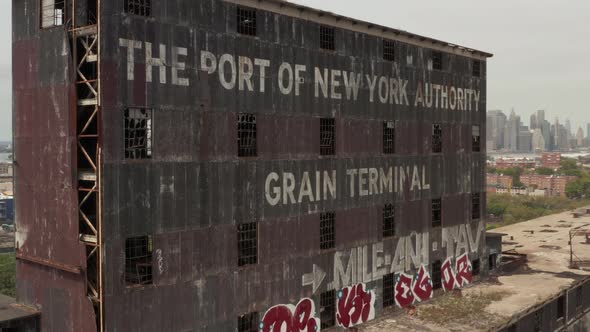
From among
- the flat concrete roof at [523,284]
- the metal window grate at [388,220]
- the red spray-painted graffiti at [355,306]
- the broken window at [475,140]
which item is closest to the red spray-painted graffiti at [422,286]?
the flat concrete roof at [523,284]

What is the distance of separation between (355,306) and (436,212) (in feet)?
32.6

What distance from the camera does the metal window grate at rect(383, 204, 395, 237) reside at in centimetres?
3303

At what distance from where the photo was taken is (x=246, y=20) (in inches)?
983

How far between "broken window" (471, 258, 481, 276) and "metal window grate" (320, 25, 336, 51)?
66.6 feet

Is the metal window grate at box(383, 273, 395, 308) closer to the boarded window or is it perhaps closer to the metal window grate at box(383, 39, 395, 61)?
the metal window grate at box(383, 39, 395, 61)

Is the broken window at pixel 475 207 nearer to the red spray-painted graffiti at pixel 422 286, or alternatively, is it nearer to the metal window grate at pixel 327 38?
the red spray-painted graffiti at pixel 422 286

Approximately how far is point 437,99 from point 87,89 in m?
23.0

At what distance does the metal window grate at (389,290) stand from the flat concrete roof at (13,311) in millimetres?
18309

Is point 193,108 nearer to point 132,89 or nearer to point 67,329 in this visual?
point 132,89

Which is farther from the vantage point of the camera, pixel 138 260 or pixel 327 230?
pixel 327 230

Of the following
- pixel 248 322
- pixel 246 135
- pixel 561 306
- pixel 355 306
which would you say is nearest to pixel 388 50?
pixel 246 135

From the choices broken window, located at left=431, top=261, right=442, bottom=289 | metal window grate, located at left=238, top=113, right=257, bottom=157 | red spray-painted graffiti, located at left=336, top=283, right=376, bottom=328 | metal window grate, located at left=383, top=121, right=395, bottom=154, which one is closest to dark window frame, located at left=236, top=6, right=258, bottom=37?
metal window grate, located at left=238, top=113, right=257, bottom=157

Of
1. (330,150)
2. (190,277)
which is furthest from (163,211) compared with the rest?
(330,150)

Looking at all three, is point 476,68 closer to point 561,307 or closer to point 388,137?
point 388,137
